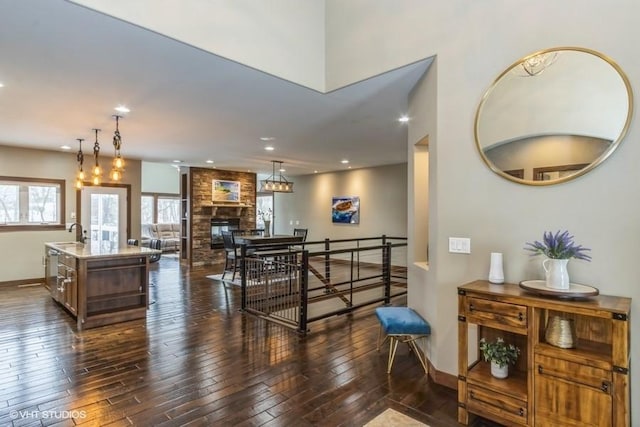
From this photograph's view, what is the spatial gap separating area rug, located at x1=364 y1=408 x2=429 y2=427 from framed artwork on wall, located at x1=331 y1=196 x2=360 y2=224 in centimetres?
751

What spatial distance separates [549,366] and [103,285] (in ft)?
16.4

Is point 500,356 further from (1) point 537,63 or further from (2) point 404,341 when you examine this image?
(1) point 537,63

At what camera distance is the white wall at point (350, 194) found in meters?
8.99

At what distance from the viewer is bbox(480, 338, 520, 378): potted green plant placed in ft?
7.65

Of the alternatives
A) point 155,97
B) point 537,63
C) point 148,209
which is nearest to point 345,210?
point 155,97

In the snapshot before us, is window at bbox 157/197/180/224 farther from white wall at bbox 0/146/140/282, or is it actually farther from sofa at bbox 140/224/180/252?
white wall at bbox 0/146/140/282

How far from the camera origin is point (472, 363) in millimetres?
2633

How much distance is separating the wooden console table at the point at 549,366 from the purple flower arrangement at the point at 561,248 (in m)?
0.27

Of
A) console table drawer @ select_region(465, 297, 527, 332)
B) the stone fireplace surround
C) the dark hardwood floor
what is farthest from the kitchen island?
the stone fireplace surround

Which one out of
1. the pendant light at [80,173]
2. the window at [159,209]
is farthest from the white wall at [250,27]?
the window at [159,209]

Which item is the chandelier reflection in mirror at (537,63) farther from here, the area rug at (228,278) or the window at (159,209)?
the window at (159,209)

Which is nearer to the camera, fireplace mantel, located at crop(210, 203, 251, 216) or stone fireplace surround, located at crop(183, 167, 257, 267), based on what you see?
stone fireplace surround, located at crop(183, 167, 257, 267)

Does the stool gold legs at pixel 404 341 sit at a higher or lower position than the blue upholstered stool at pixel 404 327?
lower

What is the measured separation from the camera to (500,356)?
233cm
